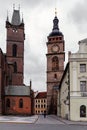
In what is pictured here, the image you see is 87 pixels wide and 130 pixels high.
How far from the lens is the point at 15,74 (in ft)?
358

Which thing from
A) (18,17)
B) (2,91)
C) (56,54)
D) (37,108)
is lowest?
(37,108)

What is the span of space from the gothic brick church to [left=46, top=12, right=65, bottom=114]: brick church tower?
9785mm

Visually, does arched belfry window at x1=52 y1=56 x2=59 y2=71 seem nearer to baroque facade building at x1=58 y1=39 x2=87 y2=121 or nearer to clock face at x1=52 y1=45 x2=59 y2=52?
clock face at x1=52 y1=45 x2=59 y2=52

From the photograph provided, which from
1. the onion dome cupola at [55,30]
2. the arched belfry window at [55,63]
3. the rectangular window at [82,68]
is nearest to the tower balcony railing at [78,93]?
the rectangular window at [82,68]

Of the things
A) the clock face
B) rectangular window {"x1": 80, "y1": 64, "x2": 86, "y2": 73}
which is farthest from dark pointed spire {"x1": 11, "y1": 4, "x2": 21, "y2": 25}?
rectangular window {"x1": 80, "y1": 64, "x2": 86, "y2": 73}

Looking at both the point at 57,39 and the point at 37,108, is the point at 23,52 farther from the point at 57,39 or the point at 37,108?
the point at 37,108

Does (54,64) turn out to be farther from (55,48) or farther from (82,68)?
(82,68)

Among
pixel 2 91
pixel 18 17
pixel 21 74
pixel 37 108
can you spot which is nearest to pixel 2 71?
pixel 2 91

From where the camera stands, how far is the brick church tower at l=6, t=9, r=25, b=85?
10888 centimetres

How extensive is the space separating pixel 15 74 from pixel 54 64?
45.7 feet

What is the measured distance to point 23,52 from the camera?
11112 centimetres

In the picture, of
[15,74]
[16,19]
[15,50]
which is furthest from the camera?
[16,19]

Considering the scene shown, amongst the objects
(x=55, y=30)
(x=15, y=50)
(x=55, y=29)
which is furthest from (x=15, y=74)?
(x=55, y=29)

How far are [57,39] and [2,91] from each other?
Result: 133 ft
